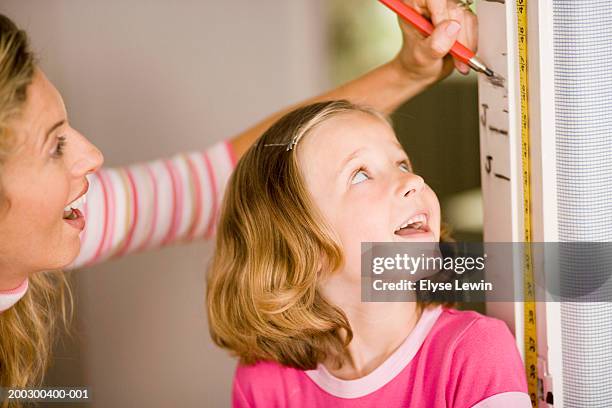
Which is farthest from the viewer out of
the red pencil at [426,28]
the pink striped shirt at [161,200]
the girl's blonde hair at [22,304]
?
the pink striped shirt at [161,200]

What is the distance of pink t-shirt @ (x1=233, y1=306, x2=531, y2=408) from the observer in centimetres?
89

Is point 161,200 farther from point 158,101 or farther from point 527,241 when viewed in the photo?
point 527,241

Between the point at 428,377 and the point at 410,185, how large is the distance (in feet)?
0.71

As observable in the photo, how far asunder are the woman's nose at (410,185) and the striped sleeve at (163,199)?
1.09ft

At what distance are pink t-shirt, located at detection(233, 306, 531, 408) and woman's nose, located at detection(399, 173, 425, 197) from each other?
0.16m

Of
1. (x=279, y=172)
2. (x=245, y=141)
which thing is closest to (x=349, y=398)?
(x=279, y=172)

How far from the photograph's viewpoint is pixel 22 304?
104cm

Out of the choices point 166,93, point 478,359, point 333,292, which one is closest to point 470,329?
point 478,359

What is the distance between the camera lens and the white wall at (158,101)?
45.6 inches

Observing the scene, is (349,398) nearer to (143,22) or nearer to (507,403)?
(507,403)

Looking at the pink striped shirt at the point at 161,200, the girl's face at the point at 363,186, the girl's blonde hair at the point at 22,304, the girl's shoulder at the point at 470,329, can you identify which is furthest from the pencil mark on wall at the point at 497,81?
the girl's blonde hair at the point at 22,304

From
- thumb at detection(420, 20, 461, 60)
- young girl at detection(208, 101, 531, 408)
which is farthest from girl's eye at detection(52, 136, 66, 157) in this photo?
thumb at detection(420, 20, 461, 60)

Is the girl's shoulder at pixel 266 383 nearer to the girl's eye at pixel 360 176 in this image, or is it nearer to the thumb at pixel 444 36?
the girl's eye at pixel 360 176

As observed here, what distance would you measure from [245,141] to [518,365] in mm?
471
